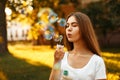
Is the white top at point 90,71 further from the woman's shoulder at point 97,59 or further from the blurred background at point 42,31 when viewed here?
the blurred background at point 42,31

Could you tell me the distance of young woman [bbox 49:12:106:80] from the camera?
4.04 metres

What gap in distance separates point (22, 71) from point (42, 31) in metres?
9.42

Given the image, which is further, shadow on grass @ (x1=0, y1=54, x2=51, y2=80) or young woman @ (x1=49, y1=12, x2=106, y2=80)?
shadow on grass @ (x1=0, y1=54, x2=51, y2=80)

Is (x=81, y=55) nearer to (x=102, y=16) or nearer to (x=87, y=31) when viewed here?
(x=87, y=31)

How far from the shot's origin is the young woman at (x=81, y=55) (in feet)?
13.3

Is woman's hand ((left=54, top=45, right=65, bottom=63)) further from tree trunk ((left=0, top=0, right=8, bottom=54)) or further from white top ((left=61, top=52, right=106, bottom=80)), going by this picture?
tree trunk ((left=0, top=0, right=8, bottom=54))

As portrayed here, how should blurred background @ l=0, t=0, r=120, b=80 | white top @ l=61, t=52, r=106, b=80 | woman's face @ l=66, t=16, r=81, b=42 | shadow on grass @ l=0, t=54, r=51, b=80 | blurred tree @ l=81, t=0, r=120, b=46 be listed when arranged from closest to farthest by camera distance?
white top @ l=61, t=52, r=106, b=80
woman's face @ l=66, t=16, r=81, b=42
shadow on grass @ l=0, t=54, r=51, b=80
blurred background @ l=0, t=0, r=120, b=80
blurred tree @ l=81, t=0, r=120, b=46

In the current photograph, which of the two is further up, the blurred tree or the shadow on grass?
the blurred tree

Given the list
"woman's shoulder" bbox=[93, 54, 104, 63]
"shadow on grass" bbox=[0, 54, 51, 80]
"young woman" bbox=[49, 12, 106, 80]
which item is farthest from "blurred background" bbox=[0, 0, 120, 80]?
"woman's shoulder" bbox=[93, 54, 104, 63]

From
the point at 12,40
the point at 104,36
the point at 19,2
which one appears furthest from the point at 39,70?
the point at 12,40

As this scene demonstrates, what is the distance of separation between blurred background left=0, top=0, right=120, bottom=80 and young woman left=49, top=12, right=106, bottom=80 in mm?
1064

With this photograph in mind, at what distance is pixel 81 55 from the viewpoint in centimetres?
418

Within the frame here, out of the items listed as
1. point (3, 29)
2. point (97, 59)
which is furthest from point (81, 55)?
point (3, 29)

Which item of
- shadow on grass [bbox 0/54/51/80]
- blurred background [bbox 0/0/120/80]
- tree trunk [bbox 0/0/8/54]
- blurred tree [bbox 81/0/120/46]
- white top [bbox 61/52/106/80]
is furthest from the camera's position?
blurred tree [bbox 81/0/120/46]
